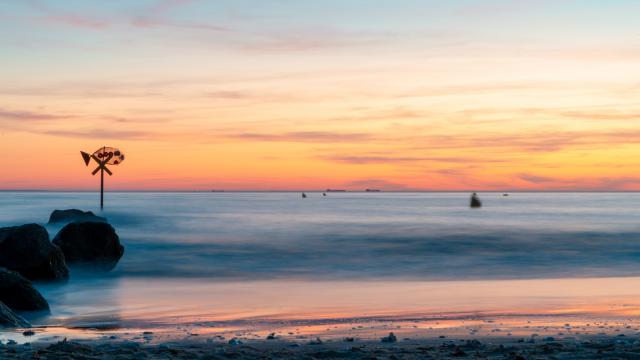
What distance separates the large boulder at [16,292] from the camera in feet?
46.4

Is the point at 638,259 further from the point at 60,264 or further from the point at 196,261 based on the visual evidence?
the point at 60,264

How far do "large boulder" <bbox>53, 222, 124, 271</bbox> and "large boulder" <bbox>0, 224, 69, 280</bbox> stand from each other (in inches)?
152

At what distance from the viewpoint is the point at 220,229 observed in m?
51.6

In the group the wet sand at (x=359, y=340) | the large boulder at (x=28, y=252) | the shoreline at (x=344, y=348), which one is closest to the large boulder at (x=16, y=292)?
the wet sand at (x=359, y=340)

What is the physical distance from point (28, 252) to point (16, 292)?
21.1 ft

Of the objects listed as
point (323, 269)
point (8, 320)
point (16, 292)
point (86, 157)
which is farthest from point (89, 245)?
point (86, 157)

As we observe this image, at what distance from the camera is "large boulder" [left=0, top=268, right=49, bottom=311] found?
14.2 m

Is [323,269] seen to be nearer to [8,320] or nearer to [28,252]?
[28,252]

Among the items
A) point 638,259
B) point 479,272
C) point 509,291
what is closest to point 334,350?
point 509,291

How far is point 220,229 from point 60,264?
30178 mm

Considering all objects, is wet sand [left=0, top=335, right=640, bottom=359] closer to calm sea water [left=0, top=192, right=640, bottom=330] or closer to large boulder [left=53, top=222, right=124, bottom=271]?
calm sea water [left=0, top=192, right=640, bottom=330]

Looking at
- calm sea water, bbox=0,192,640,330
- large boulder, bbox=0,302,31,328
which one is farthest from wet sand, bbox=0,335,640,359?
calm sea water, bbox=0,192,640,330

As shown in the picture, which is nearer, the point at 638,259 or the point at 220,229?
the point at 638,259

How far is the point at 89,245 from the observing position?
25.8 metres
